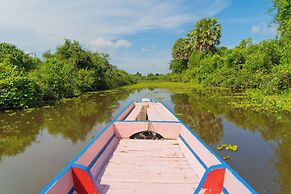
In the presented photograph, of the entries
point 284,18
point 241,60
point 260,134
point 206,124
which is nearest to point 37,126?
point 206,124

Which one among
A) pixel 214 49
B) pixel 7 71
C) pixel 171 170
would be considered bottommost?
pixel 171 170

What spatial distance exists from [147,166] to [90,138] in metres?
4.10

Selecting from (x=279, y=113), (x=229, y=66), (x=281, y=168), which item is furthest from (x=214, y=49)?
(x=281, y=168)

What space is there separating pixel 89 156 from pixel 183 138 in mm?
2141

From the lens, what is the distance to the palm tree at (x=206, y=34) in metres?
37.2

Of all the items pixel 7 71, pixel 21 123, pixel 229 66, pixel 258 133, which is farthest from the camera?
pixel 229 66

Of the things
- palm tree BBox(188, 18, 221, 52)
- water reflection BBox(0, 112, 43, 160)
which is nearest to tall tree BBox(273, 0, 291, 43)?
water reflection BBox(0, 112, 43, 160)

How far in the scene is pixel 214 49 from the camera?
1567 inches

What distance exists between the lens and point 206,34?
3759 cm

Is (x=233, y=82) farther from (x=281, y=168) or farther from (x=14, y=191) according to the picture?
(x=14, y=191)

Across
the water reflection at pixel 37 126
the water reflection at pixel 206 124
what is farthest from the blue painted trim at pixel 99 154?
the water reflection at pixel 206 124

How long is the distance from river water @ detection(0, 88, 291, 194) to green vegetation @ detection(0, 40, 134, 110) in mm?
1587

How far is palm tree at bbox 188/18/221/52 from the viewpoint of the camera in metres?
37.2

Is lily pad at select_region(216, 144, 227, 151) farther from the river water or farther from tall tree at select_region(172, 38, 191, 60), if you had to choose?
tall tree at select_region(172, 38, 191, 60)
